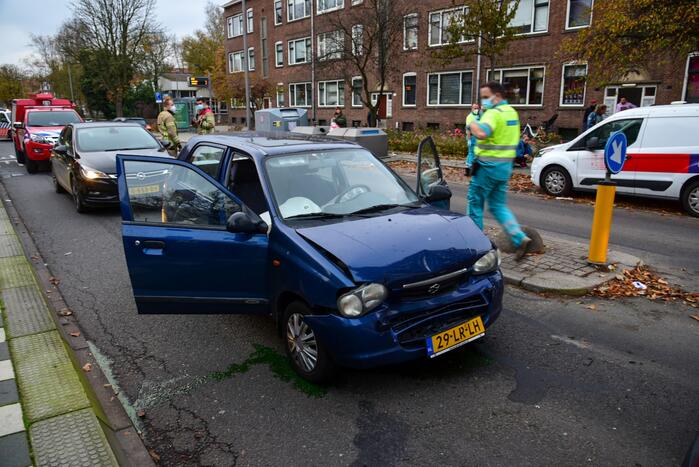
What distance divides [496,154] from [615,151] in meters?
1.30

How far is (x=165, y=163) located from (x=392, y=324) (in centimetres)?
236

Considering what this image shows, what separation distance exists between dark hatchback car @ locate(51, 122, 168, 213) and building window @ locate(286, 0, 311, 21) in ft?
107

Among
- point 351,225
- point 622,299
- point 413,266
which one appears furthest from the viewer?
point 622,299

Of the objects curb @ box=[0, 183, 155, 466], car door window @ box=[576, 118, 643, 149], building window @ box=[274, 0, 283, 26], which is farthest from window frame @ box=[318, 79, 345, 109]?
curb @ box=[0, 183, 155, 466]

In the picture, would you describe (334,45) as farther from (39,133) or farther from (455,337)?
(455,337)

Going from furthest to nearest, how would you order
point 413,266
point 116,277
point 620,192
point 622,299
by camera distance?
point 620,192, point 116,277, point 622,299, point 413,266

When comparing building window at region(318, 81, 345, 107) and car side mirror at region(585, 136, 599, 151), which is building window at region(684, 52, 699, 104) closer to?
car side mirror at region(585, 136, 599, 151)

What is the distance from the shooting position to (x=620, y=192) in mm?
10656

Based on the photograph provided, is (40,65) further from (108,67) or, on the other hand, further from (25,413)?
(25,413)

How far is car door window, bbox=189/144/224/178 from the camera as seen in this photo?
5.04 meters

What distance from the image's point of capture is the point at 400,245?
3688 mm

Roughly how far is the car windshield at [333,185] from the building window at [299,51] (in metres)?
38.1

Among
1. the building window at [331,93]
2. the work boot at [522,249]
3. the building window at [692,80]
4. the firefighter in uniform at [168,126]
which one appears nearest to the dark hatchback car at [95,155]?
the firefighter in uniform at [168,126]

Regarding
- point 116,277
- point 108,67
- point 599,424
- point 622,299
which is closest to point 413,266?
point 599,424
